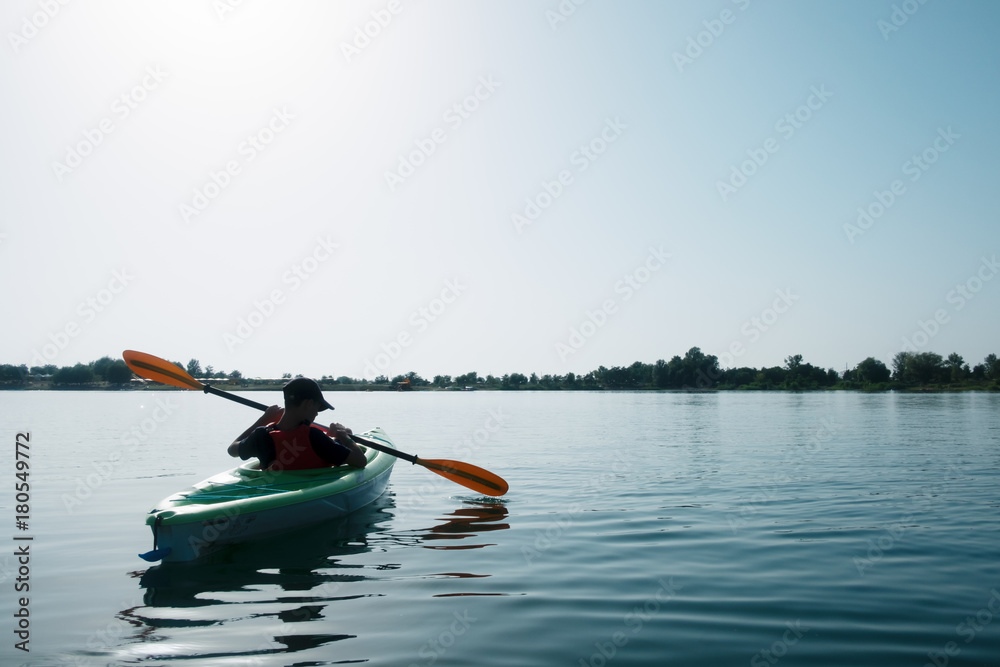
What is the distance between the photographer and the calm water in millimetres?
3949

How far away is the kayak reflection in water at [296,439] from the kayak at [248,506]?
148mm

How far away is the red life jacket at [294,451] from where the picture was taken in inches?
298

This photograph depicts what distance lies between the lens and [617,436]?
2017 cm

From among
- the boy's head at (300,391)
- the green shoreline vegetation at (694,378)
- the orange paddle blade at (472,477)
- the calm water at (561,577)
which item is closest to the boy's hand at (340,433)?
the boy's head at (300,391)

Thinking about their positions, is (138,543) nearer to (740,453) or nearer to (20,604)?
(20,604)

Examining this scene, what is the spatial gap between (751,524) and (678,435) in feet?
42.1

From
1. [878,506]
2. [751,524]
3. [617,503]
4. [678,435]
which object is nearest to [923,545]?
[751,524]

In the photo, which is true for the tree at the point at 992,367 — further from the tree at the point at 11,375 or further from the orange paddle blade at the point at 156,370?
the tree at the point at 11,375

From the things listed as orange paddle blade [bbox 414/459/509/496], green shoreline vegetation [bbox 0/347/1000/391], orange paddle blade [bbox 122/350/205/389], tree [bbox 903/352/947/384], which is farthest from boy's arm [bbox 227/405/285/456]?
tree [bbox 903/352/947/384]

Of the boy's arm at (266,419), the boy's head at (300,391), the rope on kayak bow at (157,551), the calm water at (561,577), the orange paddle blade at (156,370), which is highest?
the orange paddle blade at (156,370)

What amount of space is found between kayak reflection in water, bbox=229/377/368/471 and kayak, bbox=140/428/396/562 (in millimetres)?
148

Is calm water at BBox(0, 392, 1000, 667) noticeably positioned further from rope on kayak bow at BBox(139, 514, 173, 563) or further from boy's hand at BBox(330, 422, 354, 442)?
boy's hand at BBox(330, 422, 354, 442)

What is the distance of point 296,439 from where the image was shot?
300 inches

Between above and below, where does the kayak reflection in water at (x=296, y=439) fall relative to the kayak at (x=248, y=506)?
above
